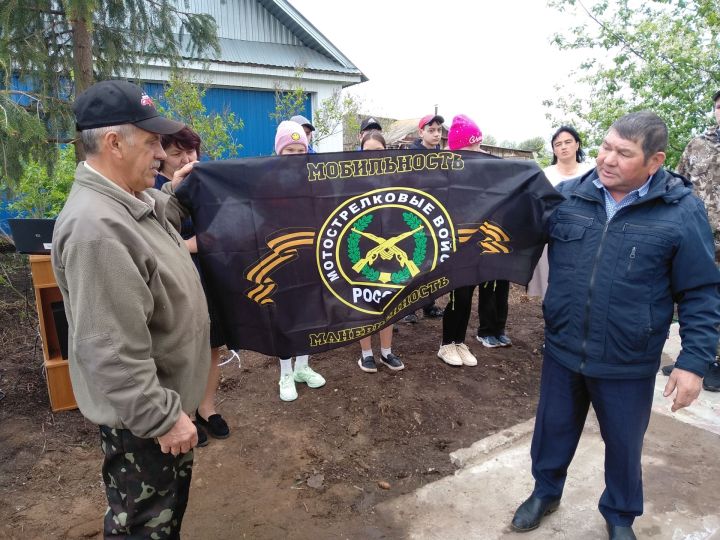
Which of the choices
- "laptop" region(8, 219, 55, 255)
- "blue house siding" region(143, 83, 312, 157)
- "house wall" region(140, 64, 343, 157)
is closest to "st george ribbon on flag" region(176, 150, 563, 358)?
"laptop" region(8, 219, 55, 255)

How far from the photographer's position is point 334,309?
282cm

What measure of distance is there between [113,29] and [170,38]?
1.86ft

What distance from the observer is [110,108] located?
1580mm

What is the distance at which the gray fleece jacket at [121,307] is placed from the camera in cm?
146

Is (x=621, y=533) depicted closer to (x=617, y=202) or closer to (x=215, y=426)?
(x=617, y=202)

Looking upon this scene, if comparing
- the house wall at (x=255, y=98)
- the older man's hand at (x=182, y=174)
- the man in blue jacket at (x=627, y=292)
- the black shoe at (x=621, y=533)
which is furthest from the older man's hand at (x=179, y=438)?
the house wall at (x=255, y=98)

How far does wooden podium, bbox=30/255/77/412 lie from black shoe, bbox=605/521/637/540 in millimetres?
3543

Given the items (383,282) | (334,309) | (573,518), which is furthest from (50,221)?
(573,518)

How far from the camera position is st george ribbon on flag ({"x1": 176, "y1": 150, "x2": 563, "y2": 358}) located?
2641 mm

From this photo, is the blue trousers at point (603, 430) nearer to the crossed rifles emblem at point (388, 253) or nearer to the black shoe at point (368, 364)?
the crossed rifles emblem at point (388, 253)

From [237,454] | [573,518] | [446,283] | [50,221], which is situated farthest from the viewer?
[50,221]

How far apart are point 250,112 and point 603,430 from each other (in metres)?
9.42

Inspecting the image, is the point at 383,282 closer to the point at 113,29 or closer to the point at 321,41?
the point at 113,29

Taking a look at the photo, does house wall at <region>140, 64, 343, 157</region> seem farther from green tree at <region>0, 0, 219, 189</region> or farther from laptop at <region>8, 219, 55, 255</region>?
laptop at <region>8, 219, 55, 255</region>
